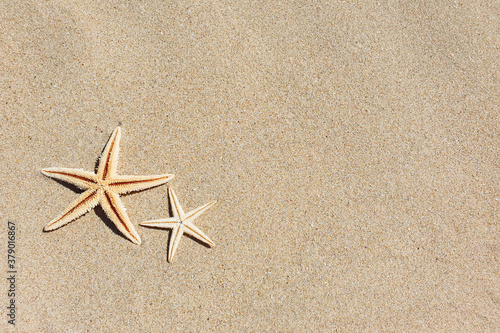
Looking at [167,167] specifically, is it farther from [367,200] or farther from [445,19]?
[445,19]

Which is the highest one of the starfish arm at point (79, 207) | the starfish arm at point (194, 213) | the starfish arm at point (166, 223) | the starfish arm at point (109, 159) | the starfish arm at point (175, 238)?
the starfish arm at point (109, 159)

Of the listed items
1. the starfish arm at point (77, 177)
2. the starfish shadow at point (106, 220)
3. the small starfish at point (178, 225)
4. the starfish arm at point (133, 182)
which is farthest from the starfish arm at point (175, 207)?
the starfish arm at point (77, 177)

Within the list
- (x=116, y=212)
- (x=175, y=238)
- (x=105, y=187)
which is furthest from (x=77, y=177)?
(x=175, y=238)

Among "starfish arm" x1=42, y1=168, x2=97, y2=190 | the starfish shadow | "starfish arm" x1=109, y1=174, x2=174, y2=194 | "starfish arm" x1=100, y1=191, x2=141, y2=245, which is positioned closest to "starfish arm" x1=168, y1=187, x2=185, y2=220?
"starfish arm" x1=109, y1=174, x2=174, y2=194

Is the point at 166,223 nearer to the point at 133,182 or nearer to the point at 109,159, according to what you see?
the point at 133,182

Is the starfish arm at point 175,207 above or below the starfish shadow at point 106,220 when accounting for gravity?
above

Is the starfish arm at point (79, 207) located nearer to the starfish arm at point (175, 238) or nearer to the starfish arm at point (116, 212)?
the starfish arm at point (116, 212)
